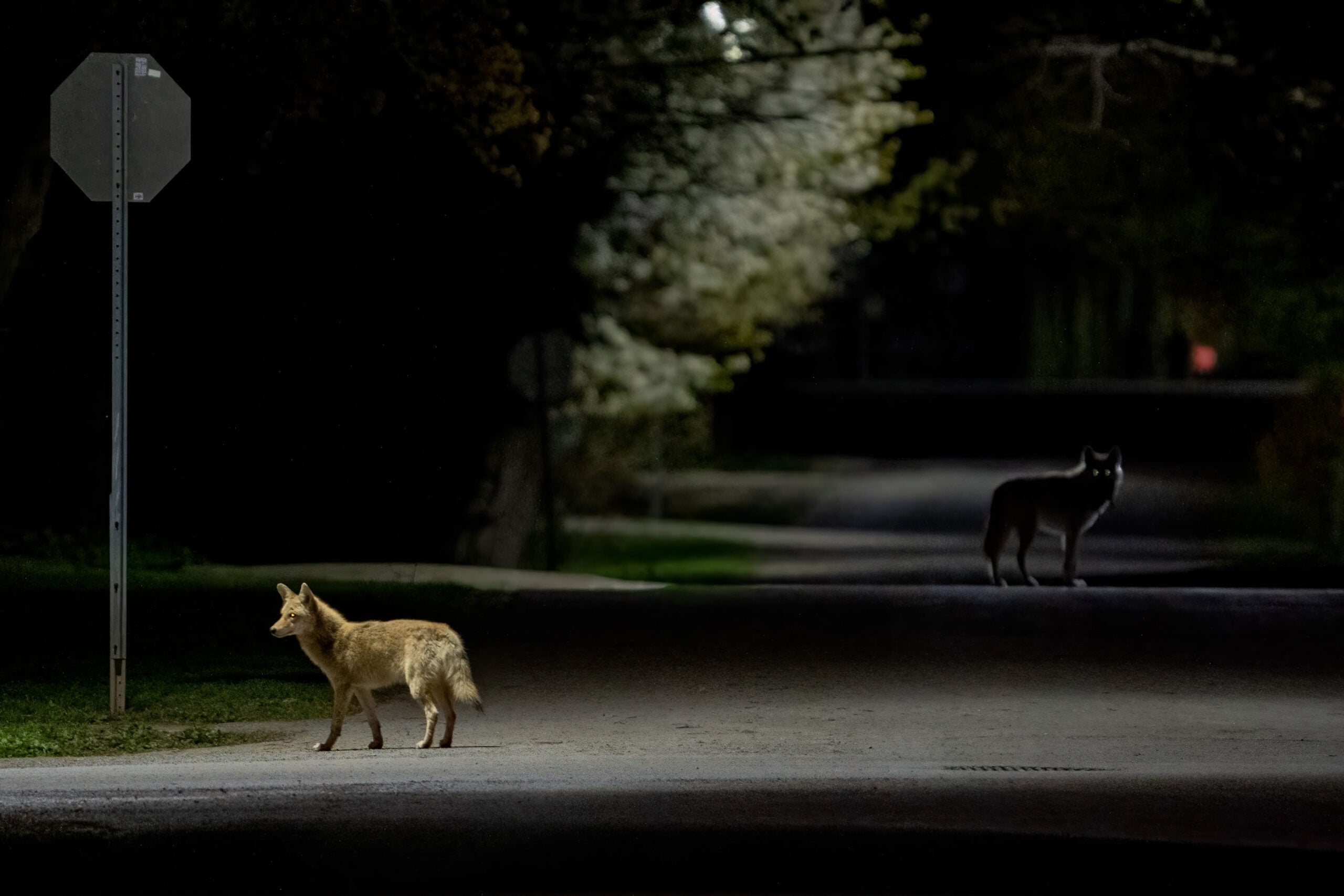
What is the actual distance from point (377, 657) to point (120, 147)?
3.20m

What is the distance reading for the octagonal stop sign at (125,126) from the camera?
10844mm

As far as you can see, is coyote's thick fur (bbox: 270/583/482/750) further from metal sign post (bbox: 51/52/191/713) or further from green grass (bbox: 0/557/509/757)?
metal sign post (bbox: 51/52/191/713)

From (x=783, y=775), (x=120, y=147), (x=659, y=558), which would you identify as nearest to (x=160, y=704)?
(x=120, y=147)

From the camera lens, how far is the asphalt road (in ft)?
24.5

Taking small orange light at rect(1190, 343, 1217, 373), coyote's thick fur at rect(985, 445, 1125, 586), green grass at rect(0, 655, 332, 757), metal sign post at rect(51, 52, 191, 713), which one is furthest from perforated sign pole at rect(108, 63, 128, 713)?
small orange light at rect(1190, 343, 1217, 373)

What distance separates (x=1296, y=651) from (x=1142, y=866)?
23.7 feet

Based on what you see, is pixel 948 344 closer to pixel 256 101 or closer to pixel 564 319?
pixel 564 319

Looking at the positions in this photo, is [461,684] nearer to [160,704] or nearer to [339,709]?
[339,709]

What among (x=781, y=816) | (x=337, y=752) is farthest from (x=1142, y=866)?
(x=337, y=752)

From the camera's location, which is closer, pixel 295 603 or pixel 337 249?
pixel 295 603

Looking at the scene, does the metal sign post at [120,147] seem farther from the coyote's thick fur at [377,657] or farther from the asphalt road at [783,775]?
the asphalt road at [783,775]

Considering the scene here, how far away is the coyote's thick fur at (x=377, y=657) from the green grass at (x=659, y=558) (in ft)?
39.2

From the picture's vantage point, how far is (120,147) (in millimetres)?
10914

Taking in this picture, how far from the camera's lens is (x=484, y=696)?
40.2 feet
